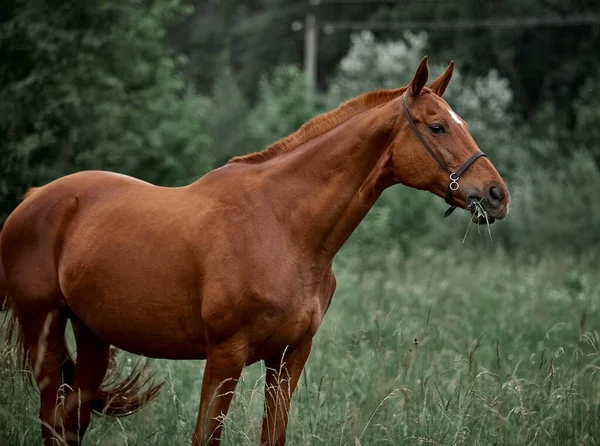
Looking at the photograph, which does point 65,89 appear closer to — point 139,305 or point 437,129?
point 139,305

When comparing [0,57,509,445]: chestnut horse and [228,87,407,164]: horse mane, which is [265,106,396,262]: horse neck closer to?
[0,57,509,445]: chestnut horse

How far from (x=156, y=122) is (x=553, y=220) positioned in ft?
29.8

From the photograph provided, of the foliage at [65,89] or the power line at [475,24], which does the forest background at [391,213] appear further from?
the power line at [475,24]

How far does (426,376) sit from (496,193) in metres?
1.76

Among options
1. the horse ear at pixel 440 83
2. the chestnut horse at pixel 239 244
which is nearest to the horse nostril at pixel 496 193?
the chestnut horse at pixel 239 244

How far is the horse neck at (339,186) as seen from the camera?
152 inches

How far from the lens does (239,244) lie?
3750 millimetres

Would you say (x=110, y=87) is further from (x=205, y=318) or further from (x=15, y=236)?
(x=205, y=318)

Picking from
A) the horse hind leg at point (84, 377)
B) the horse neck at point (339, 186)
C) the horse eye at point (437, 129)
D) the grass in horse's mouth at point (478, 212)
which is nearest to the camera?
the grass in horse's mouth at point (478, 212)

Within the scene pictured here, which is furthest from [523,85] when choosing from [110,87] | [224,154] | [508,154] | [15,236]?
[15,236]

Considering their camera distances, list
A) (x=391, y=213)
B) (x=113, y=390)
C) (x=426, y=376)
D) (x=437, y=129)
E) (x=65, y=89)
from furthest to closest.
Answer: (x=391, y=213)
(x=65, y=89)
(x=426, y=376)
(x=113, y=390)
(x=437, y=129)

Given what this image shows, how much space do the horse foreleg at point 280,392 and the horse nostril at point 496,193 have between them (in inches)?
47.7

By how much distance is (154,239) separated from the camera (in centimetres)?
398

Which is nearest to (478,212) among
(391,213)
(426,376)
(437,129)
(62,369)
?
(437,129)
